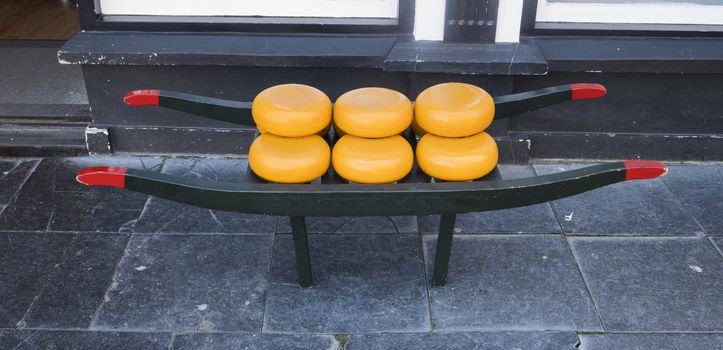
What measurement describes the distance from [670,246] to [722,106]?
3.86 ft

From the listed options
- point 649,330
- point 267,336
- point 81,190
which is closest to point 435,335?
point 267,336

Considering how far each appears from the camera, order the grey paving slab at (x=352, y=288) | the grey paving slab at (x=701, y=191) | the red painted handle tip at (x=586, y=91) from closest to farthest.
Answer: the grey paving slab at (x=352, y=288) → the red painted handle tip at (x=586, y=91) → the grey paving slab at (x=701, y=191)

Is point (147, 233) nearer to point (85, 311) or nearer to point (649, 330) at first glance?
point (85, 311)

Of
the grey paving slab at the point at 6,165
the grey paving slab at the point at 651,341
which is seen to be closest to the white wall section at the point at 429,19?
the grey paving slab at the point at 651,341

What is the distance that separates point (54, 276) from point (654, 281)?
274cm

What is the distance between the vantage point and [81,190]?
3756 mm

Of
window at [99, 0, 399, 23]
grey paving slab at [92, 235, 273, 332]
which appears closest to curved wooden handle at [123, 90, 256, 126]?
grey paving slab at [92, 235, 273, 332]

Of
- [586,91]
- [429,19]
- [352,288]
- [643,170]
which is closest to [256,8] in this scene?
[429,19]

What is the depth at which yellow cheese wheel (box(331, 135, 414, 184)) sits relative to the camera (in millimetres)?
2562

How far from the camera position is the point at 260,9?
396 centimetres

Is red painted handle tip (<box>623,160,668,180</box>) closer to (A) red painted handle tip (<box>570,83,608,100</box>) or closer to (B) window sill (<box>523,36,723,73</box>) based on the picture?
(A) red painted handle tip (<box>570,83,608,100</box>)

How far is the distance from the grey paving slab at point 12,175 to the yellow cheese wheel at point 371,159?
7.01ft

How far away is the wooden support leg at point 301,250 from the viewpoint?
274 centimetres

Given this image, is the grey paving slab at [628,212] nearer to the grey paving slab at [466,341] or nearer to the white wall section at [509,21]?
the grey paving slab at [466,341]
